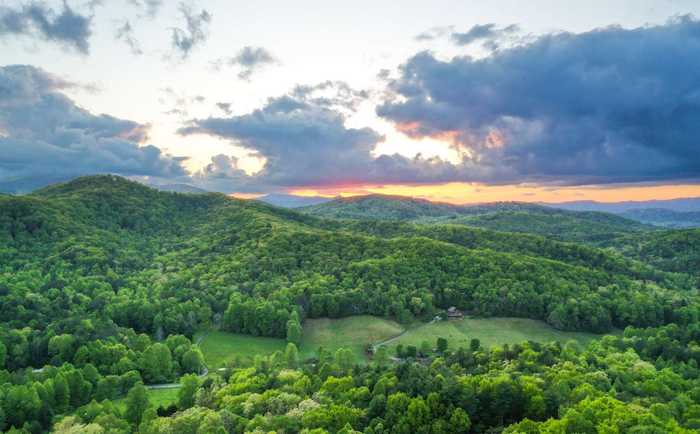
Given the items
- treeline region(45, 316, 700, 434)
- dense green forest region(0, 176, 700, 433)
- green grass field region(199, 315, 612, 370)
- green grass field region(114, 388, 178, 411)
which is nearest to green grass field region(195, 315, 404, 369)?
green grass field region(199, 315, 612, 370)

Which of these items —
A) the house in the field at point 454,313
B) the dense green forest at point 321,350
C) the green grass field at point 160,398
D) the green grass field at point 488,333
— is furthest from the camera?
the house in the field at point 454,313

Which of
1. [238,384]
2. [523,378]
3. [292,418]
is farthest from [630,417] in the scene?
[238,384]

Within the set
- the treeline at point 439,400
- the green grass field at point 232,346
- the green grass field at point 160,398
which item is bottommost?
the green grass field at point 232,346

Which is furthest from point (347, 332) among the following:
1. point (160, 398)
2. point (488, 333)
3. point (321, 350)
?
point (160, 398)

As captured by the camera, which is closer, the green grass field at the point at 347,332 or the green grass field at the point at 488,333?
the green grass field at the point at 347,332

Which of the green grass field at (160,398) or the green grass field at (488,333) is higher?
the green grass field at (160,398)

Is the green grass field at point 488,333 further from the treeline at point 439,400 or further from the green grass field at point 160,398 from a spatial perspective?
the green grass field at point 160,398

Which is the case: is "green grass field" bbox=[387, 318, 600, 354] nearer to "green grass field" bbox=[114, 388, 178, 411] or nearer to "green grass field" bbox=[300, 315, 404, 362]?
"green grass field" bbox=[300, 315, 404, 362]

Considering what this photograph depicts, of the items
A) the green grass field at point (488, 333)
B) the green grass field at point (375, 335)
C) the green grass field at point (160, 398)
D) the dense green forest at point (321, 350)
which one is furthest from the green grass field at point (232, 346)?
the green grass field at point (488, 333)
